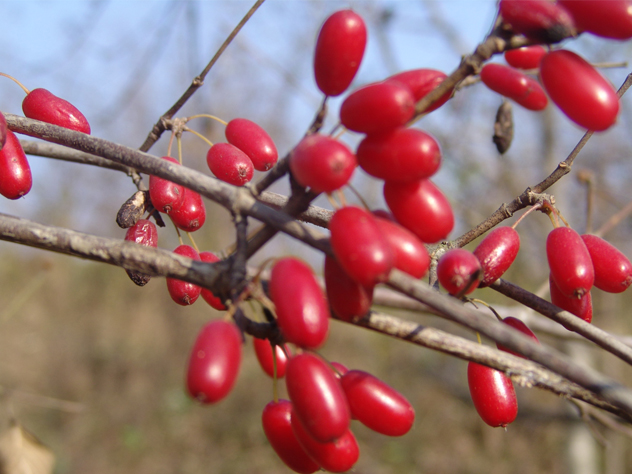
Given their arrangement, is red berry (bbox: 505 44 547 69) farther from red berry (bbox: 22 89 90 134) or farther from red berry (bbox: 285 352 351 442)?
red berry (bbox: 22 89 90 134)

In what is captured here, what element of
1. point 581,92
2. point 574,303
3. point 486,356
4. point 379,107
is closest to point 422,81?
point 379,107

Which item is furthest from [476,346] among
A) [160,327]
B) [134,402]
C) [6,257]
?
[6,257]

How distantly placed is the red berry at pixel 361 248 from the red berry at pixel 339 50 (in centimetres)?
26

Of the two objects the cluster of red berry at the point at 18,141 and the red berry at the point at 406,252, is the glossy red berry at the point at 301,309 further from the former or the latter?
the cluster of red berry at the point at 18,141

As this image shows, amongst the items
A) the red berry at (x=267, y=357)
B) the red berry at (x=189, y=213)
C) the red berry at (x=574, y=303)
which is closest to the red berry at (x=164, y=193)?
the red berry at (x=189, y=213)

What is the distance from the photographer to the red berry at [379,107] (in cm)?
64

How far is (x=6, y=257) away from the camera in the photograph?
33.2 ft

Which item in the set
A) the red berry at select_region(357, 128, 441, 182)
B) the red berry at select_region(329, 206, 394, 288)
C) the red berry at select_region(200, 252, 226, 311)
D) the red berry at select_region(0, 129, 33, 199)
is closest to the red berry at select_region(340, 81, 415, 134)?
the red berry at select_region(357, 128, 441, 182)

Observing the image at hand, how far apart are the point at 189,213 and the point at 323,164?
1.85 feet

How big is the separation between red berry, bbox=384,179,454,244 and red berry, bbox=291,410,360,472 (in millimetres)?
355

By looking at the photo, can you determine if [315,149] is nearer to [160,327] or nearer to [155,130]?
[155,130]

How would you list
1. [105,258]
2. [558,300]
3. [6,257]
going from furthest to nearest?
[6,257], [558,300], [105,258]

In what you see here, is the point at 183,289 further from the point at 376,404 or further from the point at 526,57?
the point at 526,57

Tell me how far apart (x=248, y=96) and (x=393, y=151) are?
8.55 m
